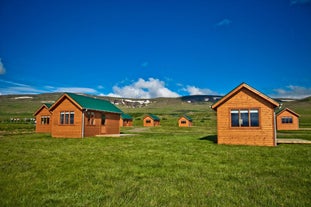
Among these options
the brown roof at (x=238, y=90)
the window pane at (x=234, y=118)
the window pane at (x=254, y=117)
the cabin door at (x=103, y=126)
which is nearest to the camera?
the brown roof at (x=238, y=90)

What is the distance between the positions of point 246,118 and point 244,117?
181 millimetres

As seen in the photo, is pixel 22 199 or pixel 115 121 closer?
pixel 22 199

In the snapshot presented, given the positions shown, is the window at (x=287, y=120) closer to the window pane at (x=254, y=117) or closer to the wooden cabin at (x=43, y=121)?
the window pane at (x=254, y=117)

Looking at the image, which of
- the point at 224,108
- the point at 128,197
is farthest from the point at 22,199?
the point at 224,108

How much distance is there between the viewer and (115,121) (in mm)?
31594

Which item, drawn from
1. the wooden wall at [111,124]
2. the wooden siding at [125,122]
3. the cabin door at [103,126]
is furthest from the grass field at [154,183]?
the wooden siding at [125,122]

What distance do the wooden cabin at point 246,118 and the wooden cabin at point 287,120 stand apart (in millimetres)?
34866

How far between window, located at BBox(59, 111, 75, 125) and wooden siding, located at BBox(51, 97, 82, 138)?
0.31 meters

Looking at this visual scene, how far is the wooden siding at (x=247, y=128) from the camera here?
16.6 metres

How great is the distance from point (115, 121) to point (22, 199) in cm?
2656

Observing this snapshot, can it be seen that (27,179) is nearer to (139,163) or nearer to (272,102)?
(139,163)

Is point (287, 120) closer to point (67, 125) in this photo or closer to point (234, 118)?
point (234, 118)

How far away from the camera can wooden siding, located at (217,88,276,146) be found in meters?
16.6

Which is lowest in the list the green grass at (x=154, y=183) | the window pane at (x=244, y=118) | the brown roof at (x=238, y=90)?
the green grass at (x=154, y=183)
